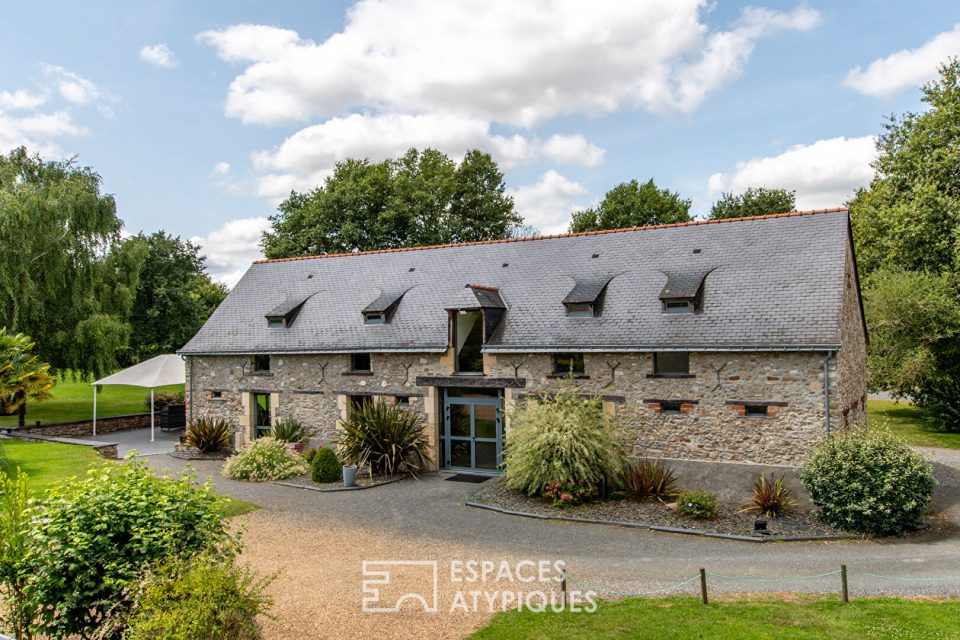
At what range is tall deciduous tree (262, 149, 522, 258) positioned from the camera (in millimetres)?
34250

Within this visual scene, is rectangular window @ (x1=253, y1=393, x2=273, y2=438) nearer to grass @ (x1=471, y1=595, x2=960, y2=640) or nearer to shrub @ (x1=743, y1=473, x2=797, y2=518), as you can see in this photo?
shrub @ (x1=743, y1=473, x2=797, y2=518)

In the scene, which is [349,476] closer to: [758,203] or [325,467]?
[325,467]

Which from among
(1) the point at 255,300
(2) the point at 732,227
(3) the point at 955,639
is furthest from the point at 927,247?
(1) the point at 255,300

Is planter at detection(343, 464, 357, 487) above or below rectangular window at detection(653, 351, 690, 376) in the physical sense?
below

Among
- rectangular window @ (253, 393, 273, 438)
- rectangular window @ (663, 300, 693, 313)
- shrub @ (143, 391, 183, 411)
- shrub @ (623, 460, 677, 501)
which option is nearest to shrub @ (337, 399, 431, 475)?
rectangular window @ (253, 393, 273, 438)

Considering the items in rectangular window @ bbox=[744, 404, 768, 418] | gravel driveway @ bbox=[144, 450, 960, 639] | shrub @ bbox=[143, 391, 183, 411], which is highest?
rectangular window @ bbox=[744, 404, 768, 418]

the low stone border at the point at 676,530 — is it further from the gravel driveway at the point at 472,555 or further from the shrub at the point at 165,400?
the shrub at the point at 165,400

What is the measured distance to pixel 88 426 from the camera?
24312 millimetres

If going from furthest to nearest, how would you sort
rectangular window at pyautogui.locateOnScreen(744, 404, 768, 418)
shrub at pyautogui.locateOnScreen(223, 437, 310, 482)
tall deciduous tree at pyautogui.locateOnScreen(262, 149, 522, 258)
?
tall deciduous tree at pyautogui.locateOnScreen(262, 149, 522, 258) < shrub at pyautogui.locateOnScreen(223, 437, 310, 482) < rectangular window at pyautogui.locateOnScreen(744, 404, 768, 418)

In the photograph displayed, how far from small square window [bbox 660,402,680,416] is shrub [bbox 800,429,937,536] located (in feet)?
9.93

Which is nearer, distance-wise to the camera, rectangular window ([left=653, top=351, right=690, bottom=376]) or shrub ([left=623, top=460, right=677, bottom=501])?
shrub ([left=623, top=460, right=677, bottom=501])

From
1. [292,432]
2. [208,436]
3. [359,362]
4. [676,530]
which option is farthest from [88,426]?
[676,530]

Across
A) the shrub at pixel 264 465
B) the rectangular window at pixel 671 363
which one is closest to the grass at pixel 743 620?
the rectangular window at pixel 671 363

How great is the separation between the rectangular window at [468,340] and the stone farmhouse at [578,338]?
0.04 metres
